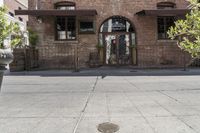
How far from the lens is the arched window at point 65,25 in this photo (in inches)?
761

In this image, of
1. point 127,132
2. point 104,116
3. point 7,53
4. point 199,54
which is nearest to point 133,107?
point 104,116

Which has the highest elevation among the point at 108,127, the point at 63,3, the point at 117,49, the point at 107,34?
the point at 63,3

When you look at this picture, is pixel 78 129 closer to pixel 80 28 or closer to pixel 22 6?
pixel 80 28

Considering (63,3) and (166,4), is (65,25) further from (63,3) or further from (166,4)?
(166,4)

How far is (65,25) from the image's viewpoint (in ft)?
63.5

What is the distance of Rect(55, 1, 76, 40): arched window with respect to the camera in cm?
1933

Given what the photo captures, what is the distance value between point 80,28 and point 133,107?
1302 cm

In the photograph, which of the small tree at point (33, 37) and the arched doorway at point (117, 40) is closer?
the small tree at point (33, 37)

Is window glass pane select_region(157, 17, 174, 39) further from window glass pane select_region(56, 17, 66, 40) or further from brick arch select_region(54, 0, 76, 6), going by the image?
window glass pane select_region(56, 17, 66, 40)

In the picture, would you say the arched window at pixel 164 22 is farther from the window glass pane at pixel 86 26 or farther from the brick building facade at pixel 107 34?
the window glass pane at pixel 86 26

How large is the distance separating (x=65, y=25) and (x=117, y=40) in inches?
147

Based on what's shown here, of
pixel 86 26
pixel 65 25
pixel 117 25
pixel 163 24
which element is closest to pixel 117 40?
pixel 117 25

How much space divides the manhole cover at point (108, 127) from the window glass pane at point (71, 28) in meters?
14.4

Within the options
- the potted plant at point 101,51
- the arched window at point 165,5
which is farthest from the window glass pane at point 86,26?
the arched window at point 165,5
